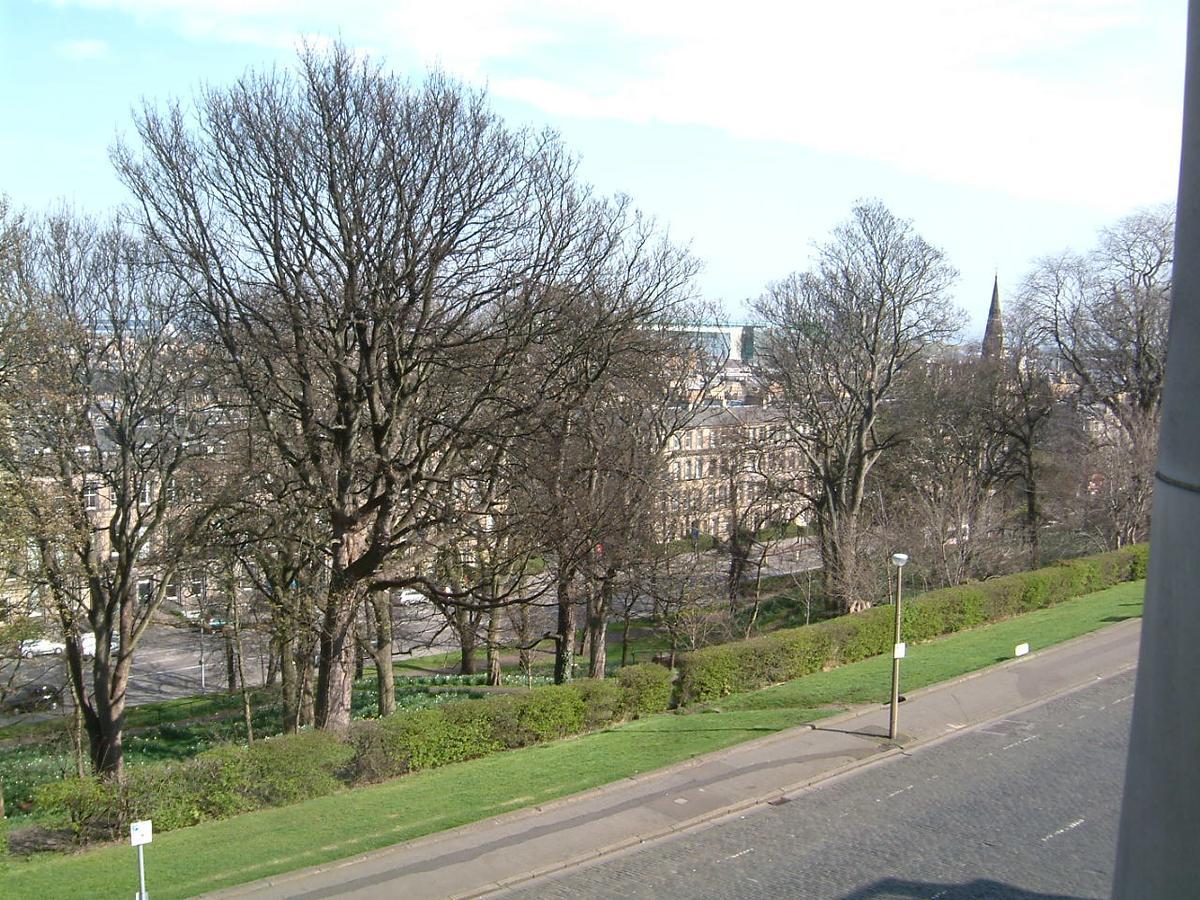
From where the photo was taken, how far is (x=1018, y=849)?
13469mm

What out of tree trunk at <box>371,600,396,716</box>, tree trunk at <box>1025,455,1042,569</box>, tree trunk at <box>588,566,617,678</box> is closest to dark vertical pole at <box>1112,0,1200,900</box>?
tree trunk at <box>371,600,396,716</box>

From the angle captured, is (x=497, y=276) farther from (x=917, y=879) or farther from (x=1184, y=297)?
(x=1184, y=297)

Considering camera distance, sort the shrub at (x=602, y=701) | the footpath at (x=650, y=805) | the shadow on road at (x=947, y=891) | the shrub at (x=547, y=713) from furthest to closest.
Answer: the shrub at (x=602, y=701), the shrub at (x=547, y=713), the footpath at (x=650, y=805), the shadow on road at (x=947, y=891)

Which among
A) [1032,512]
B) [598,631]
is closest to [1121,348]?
[1032,512]

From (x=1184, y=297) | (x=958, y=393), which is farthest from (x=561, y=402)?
(x=958, y=393)

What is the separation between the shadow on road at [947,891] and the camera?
12016 millimetres

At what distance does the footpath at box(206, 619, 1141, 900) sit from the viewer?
1269 cm

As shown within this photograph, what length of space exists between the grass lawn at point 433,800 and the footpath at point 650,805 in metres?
0.37

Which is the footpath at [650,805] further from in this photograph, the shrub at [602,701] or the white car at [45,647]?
the white car at [45,647]

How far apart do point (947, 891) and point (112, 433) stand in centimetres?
1979

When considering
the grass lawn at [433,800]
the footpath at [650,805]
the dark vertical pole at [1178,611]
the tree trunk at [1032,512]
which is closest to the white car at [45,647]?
the grass lawn at [433,800]

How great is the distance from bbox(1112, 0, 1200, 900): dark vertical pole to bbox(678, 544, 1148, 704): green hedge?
730 inches

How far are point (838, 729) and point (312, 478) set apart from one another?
35.8 feet

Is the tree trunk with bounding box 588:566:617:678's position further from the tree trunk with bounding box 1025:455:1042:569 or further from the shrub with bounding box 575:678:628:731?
the tree trunk with bounding box 1025:455:1042:569
